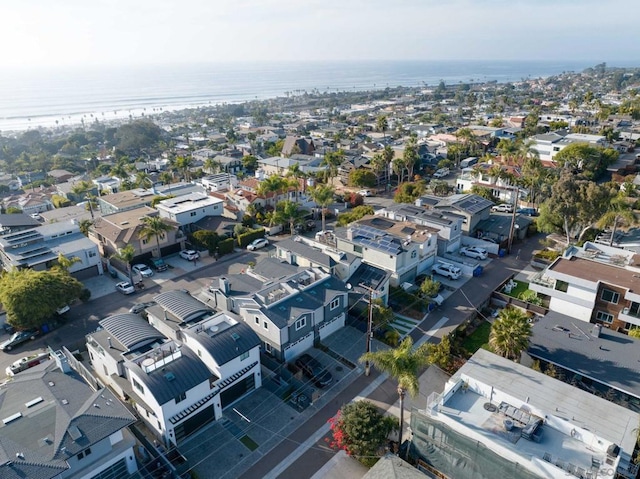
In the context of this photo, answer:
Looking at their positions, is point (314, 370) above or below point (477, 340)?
above

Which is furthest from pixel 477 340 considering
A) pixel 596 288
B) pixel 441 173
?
pixel 441 173

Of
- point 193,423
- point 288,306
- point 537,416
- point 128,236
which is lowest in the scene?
point 193,423

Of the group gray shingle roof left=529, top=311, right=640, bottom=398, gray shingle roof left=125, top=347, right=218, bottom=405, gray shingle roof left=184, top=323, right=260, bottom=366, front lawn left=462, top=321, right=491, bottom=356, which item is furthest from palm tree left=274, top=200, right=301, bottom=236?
gray shingle roof left=529, top=311, right=640, bottom=398

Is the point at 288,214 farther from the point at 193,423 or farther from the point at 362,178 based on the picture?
the point at 193,423

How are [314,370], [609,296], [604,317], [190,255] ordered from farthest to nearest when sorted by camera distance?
[190,255], [604,317], [609,296], [314,370]

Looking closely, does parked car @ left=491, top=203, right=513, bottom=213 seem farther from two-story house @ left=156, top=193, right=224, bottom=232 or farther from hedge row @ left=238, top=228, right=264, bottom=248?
two-story house @ left=156, top=193, right=224, bottom=232

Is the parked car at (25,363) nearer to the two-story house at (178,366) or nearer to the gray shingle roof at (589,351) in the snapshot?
the two-story house at (178,366)

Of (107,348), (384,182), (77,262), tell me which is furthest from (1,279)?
(384,182)
